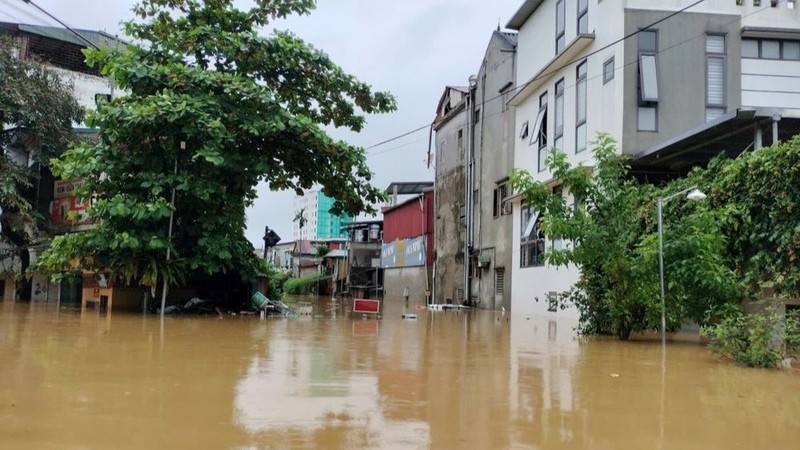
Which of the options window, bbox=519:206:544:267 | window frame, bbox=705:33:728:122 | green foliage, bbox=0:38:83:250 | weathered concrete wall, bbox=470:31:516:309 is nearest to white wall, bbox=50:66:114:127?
green foliage, bbox=0:38:83:250

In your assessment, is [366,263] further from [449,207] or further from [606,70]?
[606,70]

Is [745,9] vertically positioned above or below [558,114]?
above

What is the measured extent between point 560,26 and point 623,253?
10226 millimetres

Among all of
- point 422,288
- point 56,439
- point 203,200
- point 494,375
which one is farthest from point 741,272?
point 422,288

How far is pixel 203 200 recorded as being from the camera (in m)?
15.1

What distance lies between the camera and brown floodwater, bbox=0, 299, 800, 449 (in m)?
4.15

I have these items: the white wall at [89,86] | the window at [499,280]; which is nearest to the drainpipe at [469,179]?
the window at [499,280]

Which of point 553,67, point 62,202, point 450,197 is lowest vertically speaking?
point 62,202

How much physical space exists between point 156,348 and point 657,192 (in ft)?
30.4

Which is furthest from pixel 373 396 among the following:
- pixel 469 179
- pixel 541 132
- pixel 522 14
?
pixel 469 179

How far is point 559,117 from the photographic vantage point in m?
18.6

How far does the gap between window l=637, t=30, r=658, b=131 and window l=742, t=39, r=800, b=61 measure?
2264mm

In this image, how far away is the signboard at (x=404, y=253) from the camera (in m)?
33.0

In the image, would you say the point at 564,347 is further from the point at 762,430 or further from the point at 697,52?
the point at 697,52
